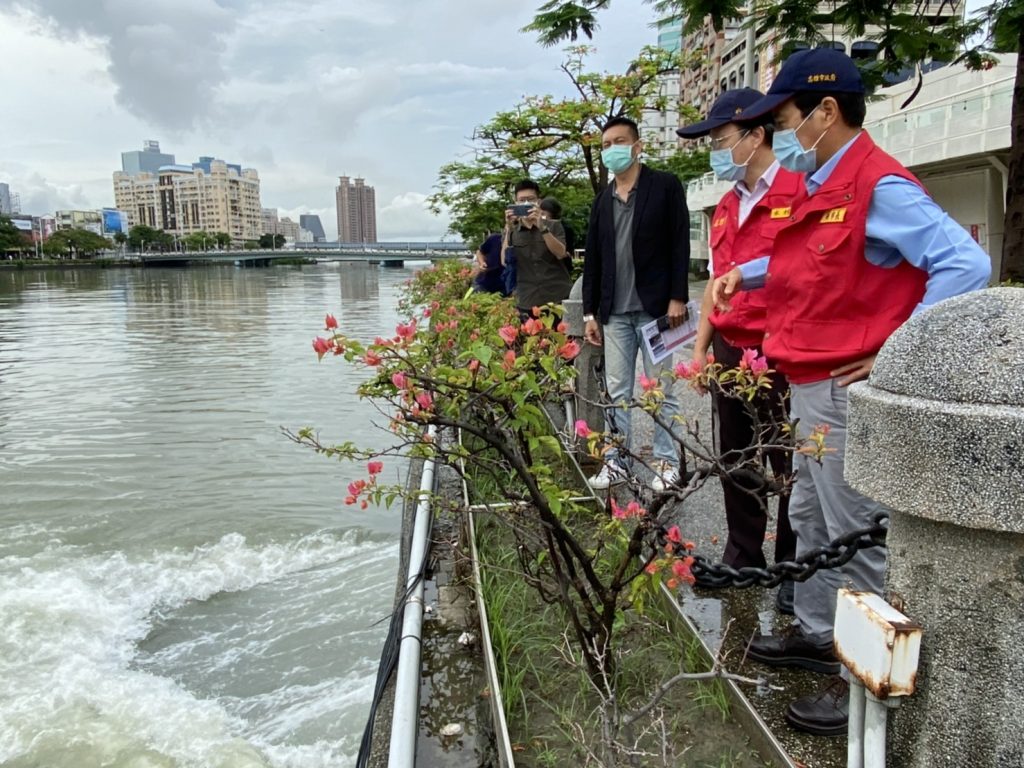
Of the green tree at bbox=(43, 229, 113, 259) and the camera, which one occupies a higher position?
the green tree at bbox=(43, 229, 113, 259)

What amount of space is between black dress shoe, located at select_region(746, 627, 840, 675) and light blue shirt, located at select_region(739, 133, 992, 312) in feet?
4.02

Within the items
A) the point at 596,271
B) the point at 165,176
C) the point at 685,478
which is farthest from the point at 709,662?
the point at 165,176

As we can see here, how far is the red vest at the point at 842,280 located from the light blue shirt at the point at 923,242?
33 millimetres

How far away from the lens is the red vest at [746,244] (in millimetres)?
2982

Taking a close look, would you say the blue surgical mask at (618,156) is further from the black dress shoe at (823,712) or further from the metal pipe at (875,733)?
the metal pipe at (875,733)

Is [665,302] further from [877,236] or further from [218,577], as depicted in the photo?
[218,577]

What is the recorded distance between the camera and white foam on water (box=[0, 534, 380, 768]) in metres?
3.66

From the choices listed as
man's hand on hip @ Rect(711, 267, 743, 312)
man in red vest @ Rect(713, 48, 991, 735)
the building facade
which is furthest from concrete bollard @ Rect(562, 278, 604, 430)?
the building facade

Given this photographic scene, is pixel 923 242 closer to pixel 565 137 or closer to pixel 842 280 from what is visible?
pixel 842 280

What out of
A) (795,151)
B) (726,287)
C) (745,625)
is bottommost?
(745,625)

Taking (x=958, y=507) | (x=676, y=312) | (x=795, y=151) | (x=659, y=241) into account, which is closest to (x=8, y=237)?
(x=659, y=241)

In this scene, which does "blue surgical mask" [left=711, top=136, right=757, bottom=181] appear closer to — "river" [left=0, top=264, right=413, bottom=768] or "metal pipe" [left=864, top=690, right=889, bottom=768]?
"metal pipe" [left=864, top=690, right=889, bottom=768]

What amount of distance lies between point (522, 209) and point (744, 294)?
2653mm

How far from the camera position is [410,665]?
2.61m
